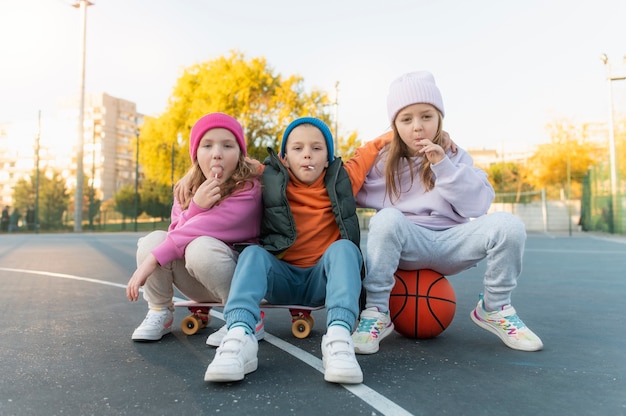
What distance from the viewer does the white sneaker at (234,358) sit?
2039mm

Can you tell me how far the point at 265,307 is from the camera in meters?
2.87

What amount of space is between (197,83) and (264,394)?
29007 millimetres

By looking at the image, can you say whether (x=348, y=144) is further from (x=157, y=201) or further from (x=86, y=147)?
(x=86, y=147)

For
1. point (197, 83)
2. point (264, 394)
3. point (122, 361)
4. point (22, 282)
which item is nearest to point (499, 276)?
point (264, 394)

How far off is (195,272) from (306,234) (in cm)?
61

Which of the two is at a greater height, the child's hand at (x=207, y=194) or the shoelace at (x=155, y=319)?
the child's hand at (x=207, y=194)

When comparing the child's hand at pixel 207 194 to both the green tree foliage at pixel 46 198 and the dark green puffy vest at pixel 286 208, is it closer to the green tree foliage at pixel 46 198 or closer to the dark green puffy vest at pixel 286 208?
the dark green puffy vest at pixel 286 208

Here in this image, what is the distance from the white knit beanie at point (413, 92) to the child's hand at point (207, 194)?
1124mm

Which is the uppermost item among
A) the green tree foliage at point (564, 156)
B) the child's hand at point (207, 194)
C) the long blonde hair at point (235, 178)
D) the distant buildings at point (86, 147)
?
the distant buildings at point (86, 147)

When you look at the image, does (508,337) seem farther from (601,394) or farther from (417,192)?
(417,192)

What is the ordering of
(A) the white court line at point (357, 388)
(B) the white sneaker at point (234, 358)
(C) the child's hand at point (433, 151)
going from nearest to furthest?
1. (A) the white court line at point (357, 388)
2. (B) the white sneaker at point (234, 358)
3. (C) the child's hand at point (433, 151)

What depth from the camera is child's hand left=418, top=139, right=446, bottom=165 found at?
2820 mm

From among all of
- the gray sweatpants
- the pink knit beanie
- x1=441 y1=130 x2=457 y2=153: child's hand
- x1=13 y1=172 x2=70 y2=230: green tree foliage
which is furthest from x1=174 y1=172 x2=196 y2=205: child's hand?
x1=13 y1=172 x2=70 y2=230: green tree foliage

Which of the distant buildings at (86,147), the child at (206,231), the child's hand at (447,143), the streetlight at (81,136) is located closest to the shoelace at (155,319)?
the child at (206,231)
